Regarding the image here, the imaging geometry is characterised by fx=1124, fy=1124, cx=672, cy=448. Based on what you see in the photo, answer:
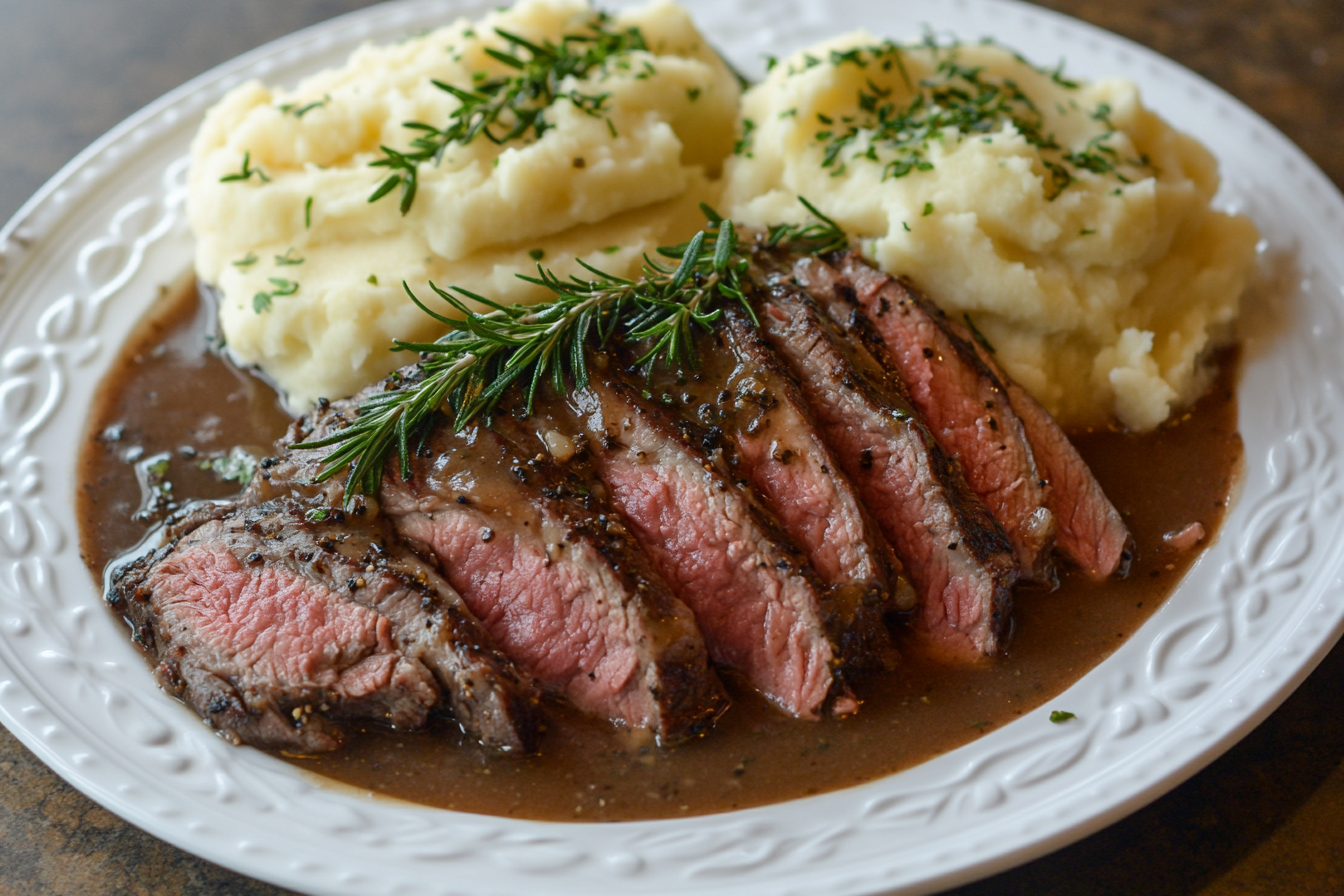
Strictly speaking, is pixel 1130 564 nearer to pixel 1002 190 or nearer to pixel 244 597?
pixel 1002 190

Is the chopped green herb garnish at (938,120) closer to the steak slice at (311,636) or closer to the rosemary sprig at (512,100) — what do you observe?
the rosemary sprig at (512,100)

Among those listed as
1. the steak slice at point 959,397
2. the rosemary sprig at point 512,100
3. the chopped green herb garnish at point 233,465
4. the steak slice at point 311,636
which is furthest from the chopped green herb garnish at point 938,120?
the chopped green herb garnish at point 233,465

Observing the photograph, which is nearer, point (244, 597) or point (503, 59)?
point (244, 597)

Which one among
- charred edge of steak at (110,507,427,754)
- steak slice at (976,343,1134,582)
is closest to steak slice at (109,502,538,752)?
charred edge of steak at (110,507,427,754)

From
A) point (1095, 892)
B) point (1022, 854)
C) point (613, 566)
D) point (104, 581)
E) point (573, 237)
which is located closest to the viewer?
point (1022, 854)

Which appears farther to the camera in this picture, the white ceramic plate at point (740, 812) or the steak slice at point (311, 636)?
the steak slice at point (311, 636)

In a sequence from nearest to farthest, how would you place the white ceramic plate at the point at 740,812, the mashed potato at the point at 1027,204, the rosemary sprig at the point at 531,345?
the white ceramic plate at the point at 740,812
the rosemary sprig at the point at 531,345
the mashed potato at the point at 1027,204

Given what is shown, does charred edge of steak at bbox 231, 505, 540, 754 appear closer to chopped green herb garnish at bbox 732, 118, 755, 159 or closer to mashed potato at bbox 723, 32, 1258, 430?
mashed potato at bbox 723, 32, 1258, 430

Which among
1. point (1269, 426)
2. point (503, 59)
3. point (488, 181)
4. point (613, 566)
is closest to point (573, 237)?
point (488, 181)

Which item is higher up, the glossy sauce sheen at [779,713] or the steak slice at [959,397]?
the steak slice at [959,397]
